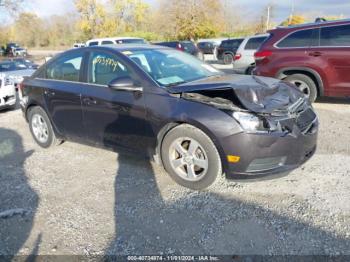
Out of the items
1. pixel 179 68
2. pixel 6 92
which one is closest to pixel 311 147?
pixel 179 68

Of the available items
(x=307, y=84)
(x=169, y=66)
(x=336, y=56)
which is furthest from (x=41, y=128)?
(x=336, y=56)

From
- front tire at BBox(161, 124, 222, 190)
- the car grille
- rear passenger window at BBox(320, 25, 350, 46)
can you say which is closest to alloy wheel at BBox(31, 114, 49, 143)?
front tire at BBox(161, 124, 222, 190)

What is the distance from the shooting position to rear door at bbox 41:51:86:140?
4.18 meters

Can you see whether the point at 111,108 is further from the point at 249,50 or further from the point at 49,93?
the point at 249,50

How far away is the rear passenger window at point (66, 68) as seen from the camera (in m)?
4.22

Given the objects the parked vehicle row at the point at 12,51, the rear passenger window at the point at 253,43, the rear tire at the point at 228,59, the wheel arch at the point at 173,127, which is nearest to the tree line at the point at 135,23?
the parked vehicle row at the point at 12,51

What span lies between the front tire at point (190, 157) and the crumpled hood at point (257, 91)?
47 cm

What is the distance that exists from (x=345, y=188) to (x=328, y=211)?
1.85 feet

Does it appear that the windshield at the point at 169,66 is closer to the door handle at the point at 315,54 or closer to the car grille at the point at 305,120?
the car grille at the point at 305,120

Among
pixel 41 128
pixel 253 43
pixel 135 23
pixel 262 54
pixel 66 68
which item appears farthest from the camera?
pixel 135 23

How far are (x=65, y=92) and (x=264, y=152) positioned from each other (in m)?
2.79

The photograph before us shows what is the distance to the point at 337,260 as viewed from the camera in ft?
7.54

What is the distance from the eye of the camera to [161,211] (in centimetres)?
305

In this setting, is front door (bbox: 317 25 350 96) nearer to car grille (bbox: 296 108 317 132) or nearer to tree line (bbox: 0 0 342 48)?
car grille (bbox: 296 108 317 132)
